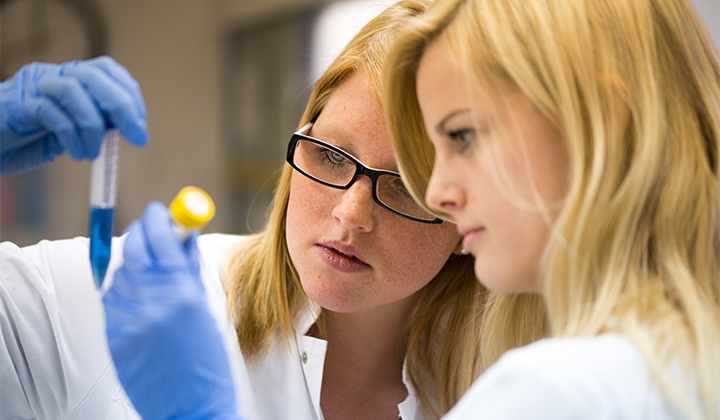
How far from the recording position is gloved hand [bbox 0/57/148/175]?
814 millimetres

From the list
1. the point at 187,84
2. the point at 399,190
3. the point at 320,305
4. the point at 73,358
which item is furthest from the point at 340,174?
the point at 187,84

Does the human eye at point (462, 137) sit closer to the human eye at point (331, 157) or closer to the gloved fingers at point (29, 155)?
the human eye at point (331, 157)

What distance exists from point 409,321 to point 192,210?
69 centimetres

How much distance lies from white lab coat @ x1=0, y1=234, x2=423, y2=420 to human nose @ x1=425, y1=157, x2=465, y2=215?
0.49 meters

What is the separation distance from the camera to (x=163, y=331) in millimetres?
720

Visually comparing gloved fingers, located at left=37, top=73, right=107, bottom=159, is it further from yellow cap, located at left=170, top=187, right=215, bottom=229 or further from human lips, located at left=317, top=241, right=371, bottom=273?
human lips, located at left=317, top=241, right=371, bottom=273

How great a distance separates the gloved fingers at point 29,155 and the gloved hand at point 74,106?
5 centimetres

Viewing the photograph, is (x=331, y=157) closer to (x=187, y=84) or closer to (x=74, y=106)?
(x=74, y=106)

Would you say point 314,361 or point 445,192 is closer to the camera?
point 445,192

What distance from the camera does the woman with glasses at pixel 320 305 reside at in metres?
0.99

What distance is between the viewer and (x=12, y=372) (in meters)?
0.98

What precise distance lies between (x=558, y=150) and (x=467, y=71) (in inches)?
5.7

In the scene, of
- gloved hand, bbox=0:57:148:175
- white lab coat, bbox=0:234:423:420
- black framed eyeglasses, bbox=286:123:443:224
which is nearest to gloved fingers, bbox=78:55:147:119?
gloved hand, bbox=0:57:148:175

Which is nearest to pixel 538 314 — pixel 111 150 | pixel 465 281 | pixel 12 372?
pixel 465 281
